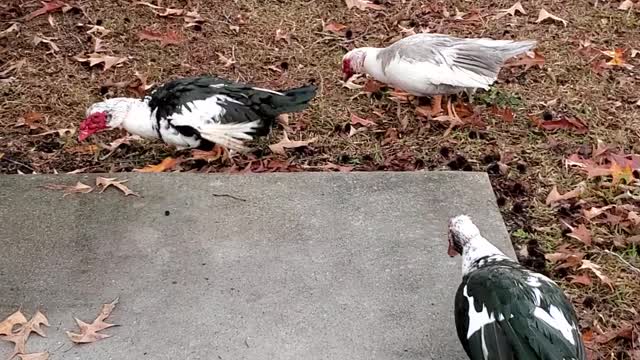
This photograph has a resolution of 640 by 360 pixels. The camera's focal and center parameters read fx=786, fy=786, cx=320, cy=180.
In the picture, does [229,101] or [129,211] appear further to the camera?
[229,101]

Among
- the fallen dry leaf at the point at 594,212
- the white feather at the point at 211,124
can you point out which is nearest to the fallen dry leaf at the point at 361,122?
the white feather at the point at 211,124

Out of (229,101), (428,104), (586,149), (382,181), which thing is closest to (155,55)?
(229,101)

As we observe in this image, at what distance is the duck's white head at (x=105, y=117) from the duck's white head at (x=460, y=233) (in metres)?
1.99

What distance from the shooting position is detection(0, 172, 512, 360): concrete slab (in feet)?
9.25

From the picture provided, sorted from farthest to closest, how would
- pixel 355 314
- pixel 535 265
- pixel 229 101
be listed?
pixel 229 101
pixel 535 265
pixel 355 314

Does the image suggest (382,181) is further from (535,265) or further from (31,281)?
(31,281)

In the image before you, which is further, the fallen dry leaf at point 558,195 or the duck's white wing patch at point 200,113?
the duck's white wing patch at point 200,113

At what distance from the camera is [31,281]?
3.07m

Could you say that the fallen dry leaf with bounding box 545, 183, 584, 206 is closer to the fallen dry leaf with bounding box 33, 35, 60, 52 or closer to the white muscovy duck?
the white muscovy duck

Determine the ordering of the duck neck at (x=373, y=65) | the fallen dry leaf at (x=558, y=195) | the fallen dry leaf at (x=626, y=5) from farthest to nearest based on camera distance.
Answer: the fallen dry leaf at (x=626, y=5), the duck neck at (x=373, y=65), the fallen dry leaf at (x=558, y=195)

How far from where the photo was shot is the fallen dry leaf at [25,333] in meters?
2.79

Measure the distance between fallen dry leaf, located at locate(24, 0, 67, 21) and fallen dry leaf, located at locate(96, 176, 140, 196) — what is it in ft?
8.07

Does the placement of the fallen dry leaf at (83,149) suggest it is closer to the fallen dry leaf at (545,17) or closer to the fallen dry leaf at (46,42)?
the fallen dry leaf at (46,42)

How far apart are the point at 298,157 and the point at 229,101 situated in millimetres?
493
